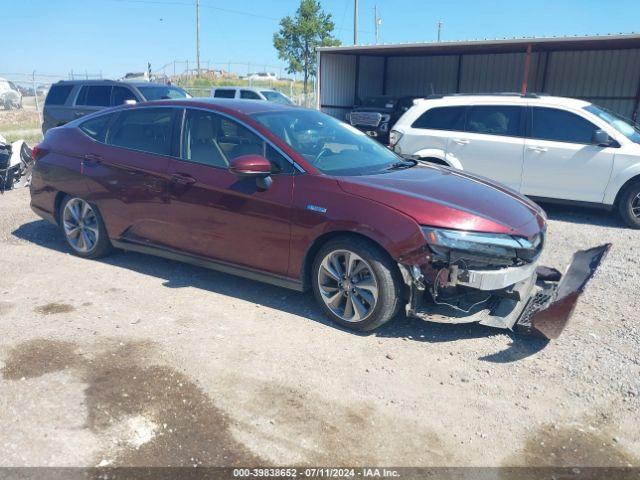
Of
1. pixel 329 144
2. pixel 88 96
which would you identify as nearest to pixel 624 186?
pixel 329 144

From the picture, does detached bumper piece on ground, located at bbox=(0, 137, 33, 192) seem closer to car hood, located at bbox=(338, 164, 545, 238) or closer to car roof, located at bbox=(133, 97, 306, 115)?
car roof, located at bbox=(133, 97, 306, 115)

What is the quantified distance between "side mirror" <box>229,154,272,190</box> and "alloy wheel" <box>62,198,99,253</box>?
219 centimetres

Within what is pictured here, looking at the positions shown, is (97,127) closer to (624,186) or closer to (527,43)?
(624,186)

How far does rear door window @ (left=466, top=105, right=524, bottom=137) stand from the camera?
837cm

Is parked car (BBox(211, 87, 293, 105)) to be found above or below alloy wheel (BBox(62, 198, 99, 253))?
above

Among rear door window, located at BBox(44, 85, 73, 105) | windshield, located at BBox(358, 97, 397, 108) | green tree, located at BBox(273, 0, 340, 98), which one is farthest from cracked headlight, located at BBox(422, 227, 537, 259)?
green tree, located at BBox(273, 0, 340, 98)

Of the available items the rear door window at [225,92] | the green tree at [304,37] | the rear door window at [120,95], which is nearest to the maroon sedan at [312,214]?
the rear door window at [120,95]

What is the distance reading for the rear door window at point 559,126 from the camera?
7.95m

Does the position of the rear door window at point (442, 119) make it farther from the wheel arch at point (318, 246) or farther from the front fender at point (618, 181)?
the wheel arch at point (318, 246)

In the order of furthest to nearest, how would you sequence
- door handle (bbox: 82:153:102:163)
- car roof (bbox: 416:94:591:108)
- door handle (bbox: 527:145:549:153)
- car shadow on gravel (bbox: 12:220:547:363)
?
car roof (bbox: 416:94:591:108)
door handle (bbox: 527:145:549:153)
door handle (bbox: 82:153:102:163)
car shadow on gravel (bbox: 12:220:547:363)

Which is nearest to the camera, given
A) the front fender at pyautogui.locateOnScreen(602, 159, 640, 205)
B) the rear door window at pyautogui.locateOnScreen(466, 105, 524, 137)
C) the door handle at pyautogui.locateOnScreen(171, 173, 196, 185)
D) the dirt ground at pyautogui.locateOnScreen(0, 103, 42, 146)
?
the door handle at pyautogui.locateOnScreen(171, 173, 196, 185)

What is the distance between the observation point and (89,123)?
19.9 feet

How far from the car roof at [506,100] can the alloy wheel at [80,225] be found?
5452 mm

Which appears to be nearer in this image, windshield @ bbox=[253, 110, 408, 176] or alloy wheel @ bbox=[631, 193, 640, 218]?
windshield @ bbox=[253, 110, 408, 176]
